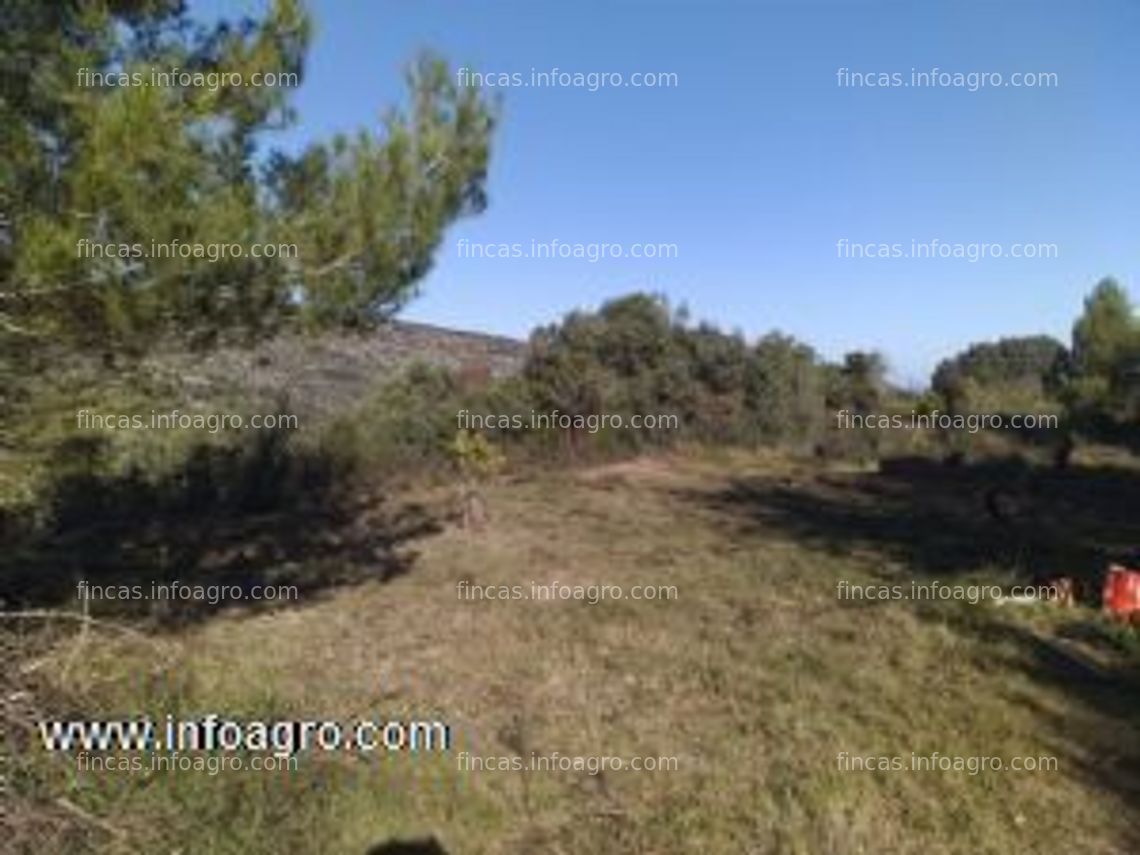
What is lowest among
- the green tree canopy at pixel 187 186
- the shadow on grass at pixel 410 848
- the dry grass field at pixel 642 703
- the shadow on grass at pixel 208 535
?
the shadow on grass at pixel 410 848

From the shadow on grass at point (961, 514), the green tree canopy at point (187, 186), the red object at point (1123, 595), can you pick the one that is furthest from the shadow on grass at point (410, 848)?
the shadow on grass at point (961, 514)

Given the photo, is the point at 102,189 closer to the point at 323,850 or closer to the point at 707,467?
the point at 323,850

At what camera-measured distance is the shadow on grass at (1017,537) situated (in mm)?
8500

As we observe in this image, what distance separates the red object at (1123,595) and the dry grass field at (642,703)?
0.38 m

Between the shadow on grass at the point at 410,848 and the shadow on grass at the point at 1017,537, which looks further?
the shadow on grass at the point at 1017,537

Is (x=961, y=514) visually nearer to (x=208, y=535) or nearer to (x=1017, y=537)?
(x=1017, y=537)

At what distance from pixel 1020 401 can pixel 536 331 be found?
1287 centimetres

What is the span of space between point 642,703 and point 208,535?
8.91m

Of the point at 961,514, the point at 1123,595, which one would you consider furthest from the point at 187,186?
the point at 961,514

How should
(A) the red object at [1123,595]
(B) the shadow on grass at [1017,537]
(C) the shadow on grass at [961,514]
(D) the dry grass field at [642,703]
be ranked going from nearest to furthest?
(D) the dry grass field at [642,703], (B) the shadow on grass at [1017,537], (A) the red object at [1123,595], (C) the shadow on grass at [961,514]

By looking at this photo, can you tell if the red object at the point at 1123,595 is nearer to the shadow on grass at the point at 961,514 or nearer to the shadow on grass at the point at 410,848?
the shadow on grass at the point at 961,514

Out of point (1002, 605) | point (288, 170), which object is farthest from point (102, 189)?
point (1002, 605)

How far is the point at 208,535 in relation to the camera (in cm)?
1617

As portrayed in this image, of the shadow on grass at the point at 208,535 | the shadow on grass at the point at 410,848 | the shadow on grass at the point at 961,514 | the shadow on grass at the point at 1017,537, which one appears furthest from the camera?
the shadow on grass at the point at 961,514
